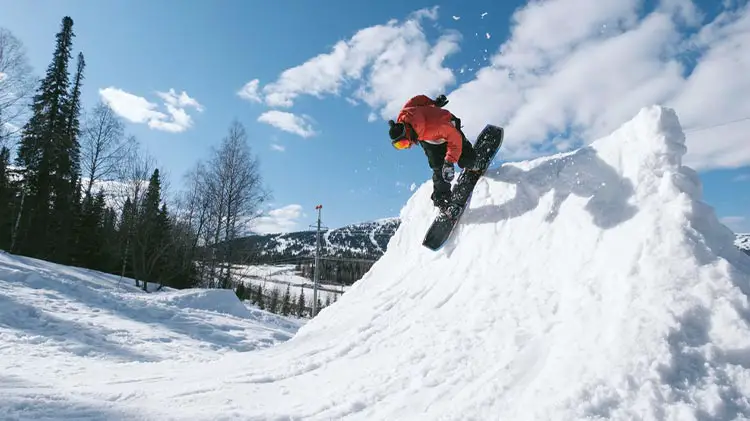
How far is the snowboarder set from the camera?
548cm

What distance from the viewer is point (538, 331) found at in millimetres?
3047

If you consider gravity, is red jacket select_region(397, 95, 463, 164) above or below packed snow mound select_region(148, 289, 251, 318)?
above

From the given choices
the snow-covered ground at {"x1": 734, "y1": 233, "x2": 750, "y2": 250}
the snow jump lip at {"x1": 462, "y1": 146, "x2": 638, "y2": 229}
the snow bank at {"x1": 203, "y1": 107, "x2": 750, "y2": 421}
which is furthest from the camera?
the snow jump lip at {"x1": 462, "y1": 146, "x2": 638, "y2": 229}

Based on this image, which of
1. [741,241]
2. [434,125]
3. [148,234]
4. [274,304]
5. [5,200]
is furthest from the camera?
[274,304]

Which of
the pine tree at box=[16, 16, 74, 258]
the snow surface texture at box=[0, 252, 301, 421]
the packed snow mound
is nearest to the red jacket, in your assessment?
the snow surface texture at box=[0, 252, 301, 421]

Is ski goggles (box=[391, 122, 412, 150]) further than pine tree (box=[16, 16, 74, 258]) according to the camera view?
No

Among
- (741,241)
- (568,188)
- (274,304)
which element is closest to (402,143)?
(568,188)

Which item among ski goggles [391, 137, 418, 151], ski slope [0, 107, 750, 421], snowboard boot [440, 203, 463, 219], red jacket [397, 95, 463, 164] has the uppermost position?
red jacket [397, 95, 463, 164]

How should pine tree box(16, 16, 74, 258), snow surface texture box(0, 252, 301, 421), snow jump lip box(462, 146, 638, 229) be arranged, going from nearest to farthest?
1. snow jump lip box(462, 146, 638, 229)
2. snow surface texture box(0, 252, 301, 421)
3. pine tree box(16, 16, 74, 258)

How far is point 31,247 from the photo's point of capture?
25.6m

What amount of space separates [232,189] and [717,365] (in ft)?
Answer: 68.9

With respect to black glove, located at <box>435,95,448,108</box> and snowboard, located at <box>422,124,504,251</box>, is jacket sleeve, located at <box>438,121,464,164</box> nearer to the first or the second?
snowboard, located at <box>422,124,504,251</box>

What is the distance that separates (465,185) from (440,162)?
498 millimetres

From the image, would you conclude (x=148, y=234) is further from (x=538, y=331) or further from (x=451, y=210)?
(x=538, y=331)
